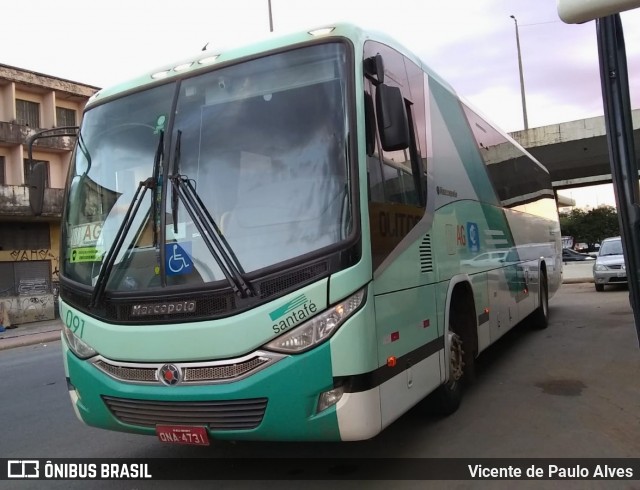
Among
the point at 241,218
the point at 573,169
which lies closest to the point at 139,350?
the point at 241,218

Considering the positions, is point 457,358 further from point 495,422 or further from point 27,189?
point 27,189

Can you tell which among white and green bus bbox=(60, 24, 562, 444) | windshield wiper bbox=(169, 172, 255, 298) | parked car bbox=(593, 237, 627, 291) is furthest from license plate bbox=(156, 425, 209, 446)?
parked car bbox=(593, 237, 627, 291)

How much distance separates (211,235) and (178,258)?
0.96 ft

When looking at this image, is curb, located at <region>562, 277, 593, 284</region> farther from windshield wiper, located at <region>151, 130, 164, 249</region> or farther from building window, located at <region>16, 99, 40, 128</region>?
building window, located at <region>16, 99, 40, 128</region>

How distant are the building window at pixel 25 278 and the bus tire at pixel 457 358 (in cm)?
2104

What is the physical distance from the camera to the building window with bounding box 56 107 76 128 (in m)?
26.5

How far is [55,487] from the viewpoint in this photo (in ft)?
13.4

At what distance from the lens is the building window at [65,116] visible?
26.5m

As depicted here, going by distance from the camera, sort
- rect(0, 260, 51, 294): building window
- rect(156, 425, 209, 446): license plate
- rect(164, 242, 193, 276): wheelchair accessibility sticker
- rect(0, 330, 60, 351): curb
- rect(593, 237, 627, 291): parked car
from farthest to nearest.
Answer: rect(0, 260, 51, 294): building window
rect(593, 237, 627, 291): parked car
rect(0, 330, 60, 351): curb
rect(164, 242, 193, 276): wheelchair accessibility sticker
rect(156, 425, 209, 446): license plate

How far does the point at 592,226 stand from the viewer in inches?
2795

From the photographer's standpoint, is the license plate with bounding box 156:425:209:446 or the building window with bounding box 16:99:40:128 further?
the building window with bounding box 16:99:40:128

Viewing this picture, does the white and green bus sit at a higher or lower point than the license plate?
higher

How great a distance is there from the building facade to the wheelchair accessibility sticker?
1986 centimetres

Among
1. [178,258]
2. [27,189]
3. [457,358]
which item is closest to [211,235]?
[178,258]
